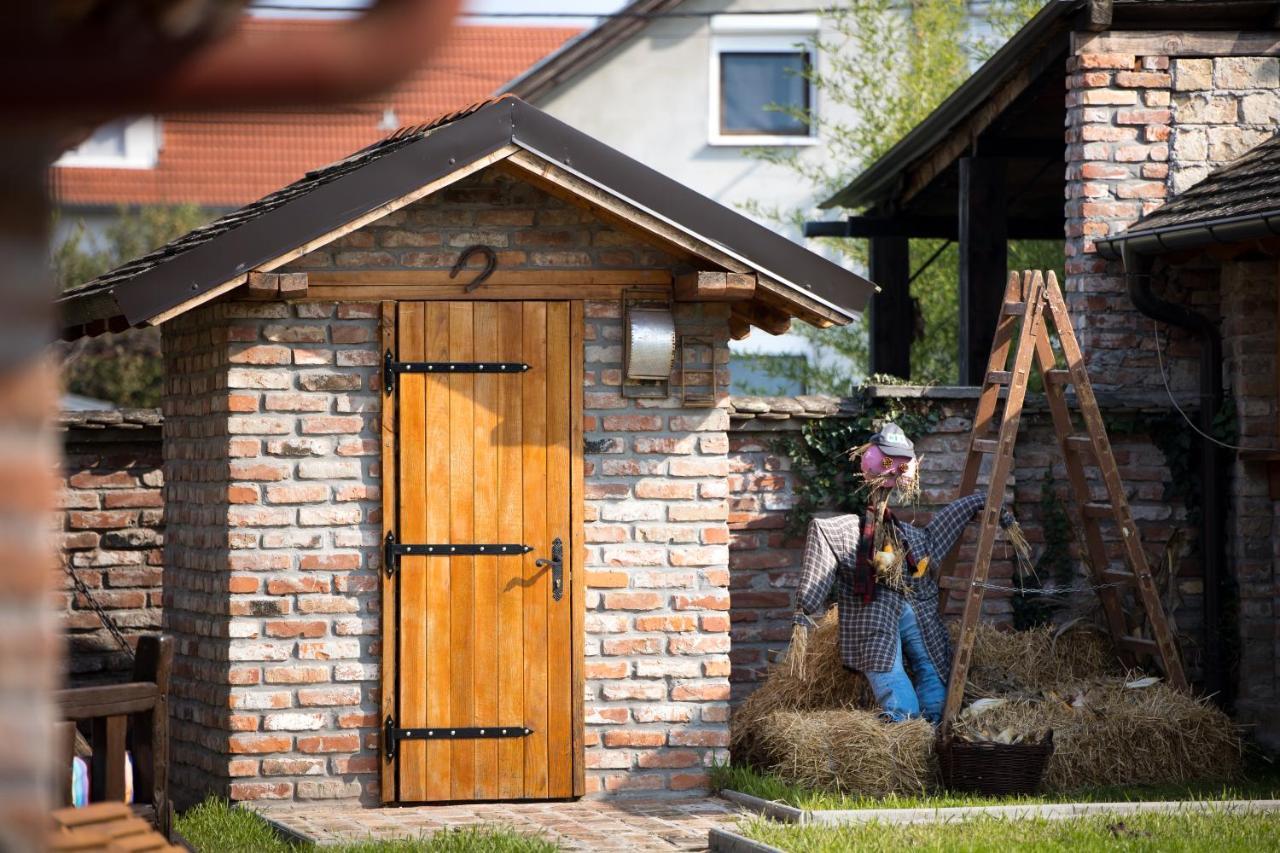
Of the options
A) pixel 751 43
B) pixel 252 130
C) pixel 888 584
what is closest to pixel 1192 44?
pixel 888 584

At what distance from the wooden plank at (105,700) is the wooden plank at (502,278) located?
8.90 ft

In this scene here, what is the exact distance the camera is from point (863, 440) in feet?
29.9

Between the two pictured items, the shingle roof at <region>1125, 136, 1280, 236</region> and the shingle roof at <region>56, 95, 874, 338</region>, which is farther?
the shingle roof at <region>1125, 136, 1280, 236</region>

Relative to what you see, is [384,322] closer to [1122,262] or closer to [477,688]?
[477,688]

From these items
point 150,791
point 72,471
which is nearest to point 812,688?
point 150,791

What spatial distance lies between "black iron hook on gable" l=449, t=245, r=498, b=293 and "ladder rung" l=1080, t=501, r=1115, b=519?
3.34 metres

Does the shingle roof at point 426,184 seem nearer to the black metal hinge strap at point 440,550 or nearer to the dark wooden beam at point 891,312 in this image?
the black metal hinge strap at point 440,550

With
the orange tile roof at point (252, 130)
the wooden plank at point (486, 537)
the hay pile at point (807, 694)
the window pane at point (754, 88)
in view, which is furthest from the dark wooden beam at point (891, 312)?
the orange tile roof at point (252, 130)

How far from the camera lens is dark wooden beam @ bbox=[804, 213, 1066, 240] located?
44.3 feet

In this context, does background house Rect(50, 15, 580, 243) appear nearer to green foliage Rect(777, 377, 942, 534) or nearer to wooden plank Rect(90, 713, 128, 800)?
wooden plank Rect(90, 713, 128, 800)

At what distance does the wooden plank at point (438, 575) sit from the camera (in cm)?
759

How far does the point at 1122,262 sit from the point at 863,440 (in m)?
1.83

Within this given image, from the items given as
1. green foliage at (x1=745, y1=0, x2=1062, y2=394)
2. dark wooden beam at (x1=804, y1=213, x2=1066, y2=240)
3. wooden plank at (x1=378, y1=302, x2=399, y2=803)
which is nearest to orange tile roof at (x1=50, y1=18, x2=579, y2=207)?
wooden plank at (x1=378, y1=302, x2=399, y2=803)

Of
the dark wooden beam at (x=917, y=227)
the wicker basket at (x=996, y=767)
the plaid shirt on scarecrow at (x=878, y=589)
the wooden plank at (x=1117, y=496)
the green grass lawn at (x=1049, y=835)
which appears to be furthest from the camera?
the dark wooden beam at (x=917, y=227)
